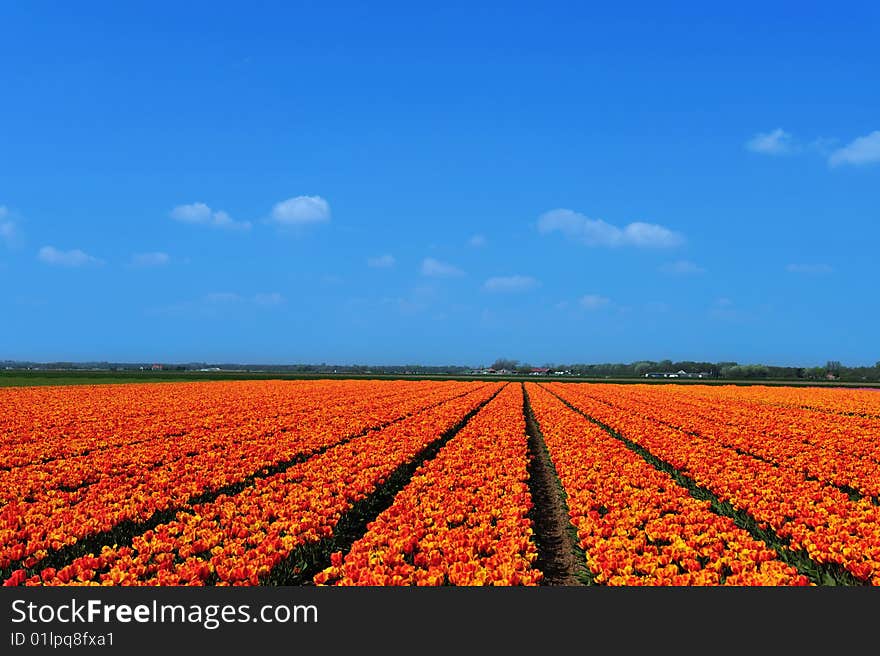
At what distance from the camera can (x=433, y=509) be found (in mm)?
8555

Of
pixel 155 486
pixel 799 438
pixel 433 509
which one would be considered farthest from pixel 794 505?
pixel 155 486

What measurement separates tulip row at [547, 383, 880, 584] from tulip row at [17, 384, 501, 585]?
21.4ft

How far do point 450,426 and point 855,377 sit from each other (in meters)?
140

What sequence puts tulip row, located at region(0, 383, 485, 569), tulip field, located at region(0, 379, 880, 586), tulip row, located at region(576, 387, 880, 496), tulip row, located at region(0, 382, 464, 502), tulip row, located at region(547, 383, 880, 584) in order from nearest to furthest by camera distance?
tulip field, located at region(0, 379, 880, 586) → tulip row, located at region(547, 383, 880, 584) → tulip row, located at region(0, 383, 485, 569) → tulip row, located at region(0, 382, 464, 502) → tulip row, located at region(576, 387, 880, 496)

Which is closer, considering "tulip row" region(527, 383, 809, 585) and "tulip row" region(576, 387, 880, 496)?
"tulip row" region(527, 383, 809, 585)

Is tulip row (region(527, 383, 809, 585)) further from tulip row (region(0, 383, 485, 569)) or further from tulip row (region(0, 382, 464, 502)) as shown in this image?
tulip row (region(0, 382, 464, 502))

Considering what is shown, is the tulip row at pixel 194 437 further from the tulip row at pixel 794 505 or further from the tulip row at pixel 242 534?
the tulip row at pixel 794 505

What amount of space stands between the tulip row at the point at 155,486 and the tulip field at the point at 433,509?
0.15 feet

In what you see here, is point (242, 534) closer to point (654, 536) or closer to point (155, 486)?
point (155, 486)

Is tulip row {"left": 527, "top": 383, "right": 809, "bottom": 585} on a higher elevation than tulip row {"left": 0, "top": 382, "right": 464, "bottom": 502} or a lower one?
higher

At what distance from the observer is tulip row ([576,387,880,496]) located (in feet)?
41.3

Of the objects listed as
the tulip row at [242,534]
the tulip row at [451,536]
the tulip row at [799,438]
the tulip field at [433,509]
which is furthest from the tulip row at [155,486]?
the tulip row at [799,438]

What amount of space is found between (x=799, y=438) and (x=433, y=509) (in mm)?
15370

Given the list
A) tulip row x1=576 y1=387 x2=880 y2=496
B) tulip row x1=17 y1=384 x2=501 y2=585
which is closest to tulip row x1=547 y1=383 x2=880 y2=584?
tulip row x1=576 y1=387 x2=880 y2=496
